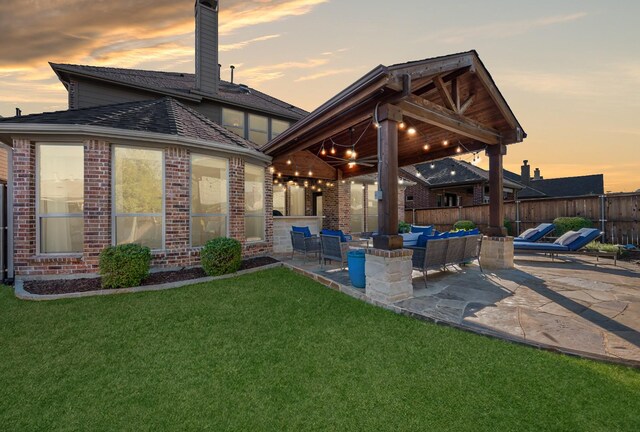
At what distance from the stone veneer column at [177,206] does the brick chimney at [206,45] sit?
19.9ft

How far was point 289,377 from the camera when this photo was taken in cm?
273

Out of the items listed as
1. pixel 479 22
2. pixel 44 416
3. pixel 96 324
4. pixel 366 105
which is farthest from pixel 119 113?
pixel 479 22

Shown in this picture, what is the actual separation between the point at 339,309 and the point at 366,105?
3838 millimetres

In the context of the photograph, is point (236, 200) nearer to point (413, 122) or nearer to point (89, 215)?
point (89, 215)

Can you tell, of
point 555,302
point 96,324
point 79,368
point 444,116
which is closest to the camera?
point 79,368

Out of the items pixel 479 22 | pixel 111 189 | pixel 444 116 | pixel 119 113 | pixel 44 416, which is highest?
pixel 479 22

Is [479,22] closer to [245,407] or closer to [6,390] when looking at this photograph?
[245,407]

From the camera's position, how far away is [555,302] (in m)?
4.43

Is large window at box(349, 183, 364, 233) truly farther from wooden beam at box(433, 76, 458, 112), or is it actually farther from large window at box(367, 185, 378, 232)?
wooden beam at box(433, 76, 458, 112)

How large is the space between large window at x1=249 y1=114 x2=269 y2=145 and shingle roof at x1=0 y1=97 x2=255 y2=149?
3.61 metres

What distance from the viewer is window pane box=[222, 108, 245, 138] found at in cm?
1202

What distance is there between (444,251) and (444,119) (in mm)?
2881

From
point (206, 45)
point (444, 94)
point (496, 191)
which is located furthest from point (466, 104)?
point (206, 45)

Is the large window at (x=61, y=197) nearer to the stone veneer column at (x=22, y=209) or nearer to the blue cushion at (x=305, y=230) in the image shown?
the stone veneer column at (x=22, y=209)
